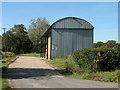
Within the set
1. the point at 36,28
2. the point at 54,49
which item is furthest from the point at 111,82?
the point at 36,28

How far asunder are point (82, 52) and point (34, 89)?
5.22 metres

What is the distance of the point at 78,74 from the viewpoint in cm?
1127

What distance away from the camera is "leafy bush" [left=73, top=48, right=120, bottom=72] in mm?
11180

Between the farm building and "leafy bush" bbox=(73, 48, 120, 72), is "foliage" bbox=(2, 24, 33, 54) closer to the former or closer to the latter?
the farm building

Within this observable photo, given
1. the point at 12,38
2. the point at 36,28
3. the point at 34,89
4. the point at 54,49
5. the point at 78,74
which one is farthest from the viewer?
the point at 12,38

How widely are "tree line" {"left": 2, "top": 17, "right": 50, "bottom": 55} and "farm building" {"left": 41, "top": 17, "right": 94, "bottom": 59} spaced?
26748mm

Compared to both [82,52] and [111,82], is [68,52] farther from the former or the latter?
[111,82]

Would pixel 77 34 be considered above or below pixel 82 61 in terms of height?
above

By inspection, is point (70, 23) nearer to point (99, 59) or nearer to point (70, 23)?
point (70, 23)

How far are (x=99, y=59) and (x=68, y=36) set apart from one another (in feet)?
46.2

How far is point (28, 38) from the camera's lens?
186ft

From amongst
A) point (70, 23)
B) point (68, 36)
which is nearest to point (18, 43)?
point (68, 36)

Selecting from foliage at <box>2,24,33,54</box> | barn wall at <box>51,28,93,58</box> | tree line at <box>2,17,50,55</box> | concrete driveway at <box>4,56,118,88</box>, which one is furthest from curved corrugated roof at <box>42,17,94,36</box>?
foliage at <box>2,24,33,54</box>

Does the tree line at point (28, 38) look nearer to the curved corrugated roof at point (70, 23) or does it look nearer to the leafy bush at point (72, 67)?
the curved corrugated roof at point (70, 23)
